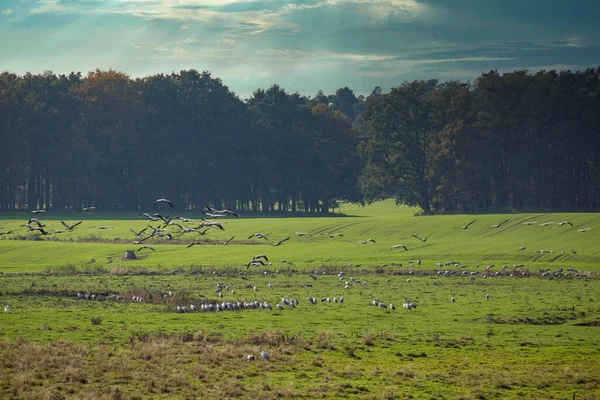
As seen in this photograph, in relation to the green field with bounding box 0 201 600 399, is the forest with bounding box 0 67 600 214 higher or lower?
higher

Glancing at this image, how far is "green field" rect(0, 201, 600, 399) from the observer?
30.4 meters

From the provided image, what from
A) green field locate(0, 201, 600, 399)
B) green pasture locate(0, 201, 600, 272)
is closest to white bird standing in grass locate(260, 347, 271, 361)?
green field locate(0, 201, 600, 399)

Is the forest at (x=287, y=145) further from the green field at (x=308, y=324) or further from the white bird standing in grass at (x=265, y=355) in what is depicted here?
the white bird standing in grass at (x=265, y=355)

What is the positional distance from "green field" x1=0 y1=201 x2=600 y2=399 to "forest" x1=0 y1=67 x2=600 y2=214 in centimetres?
5413

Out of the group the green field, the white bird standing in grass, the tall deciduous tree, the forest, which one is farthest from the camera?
the tall deciduous tree

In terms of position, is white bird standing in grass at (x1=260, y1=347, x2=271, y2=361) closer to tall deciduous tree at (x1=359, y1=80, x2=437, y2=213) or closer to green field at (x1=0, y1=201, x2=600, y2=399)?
green field at (x1=0, y1=201, x2=600, y2=399)

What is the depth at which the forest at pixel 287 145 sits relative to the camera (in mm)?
139000

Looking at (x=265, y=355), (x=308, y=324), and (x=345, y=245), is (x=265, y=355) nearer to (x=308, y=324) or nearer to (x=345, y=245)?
(x=308, y=324)

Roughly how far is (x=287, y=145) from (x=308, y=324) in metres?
127

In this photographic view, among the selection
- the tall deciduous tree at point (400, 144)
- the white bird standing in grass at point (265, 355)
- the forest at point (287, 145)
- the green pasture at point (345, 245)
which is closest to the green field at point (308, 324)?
the white bird standing in grass at point (265, 355)

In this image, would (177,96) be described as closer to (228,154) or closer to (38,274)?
(228,154)

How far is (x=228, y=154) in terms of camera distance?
545ft

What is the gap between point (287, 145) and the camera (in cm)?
16850

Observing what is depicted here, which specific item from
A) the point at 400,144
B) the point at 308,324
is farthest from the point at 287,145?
the point at 308,324
